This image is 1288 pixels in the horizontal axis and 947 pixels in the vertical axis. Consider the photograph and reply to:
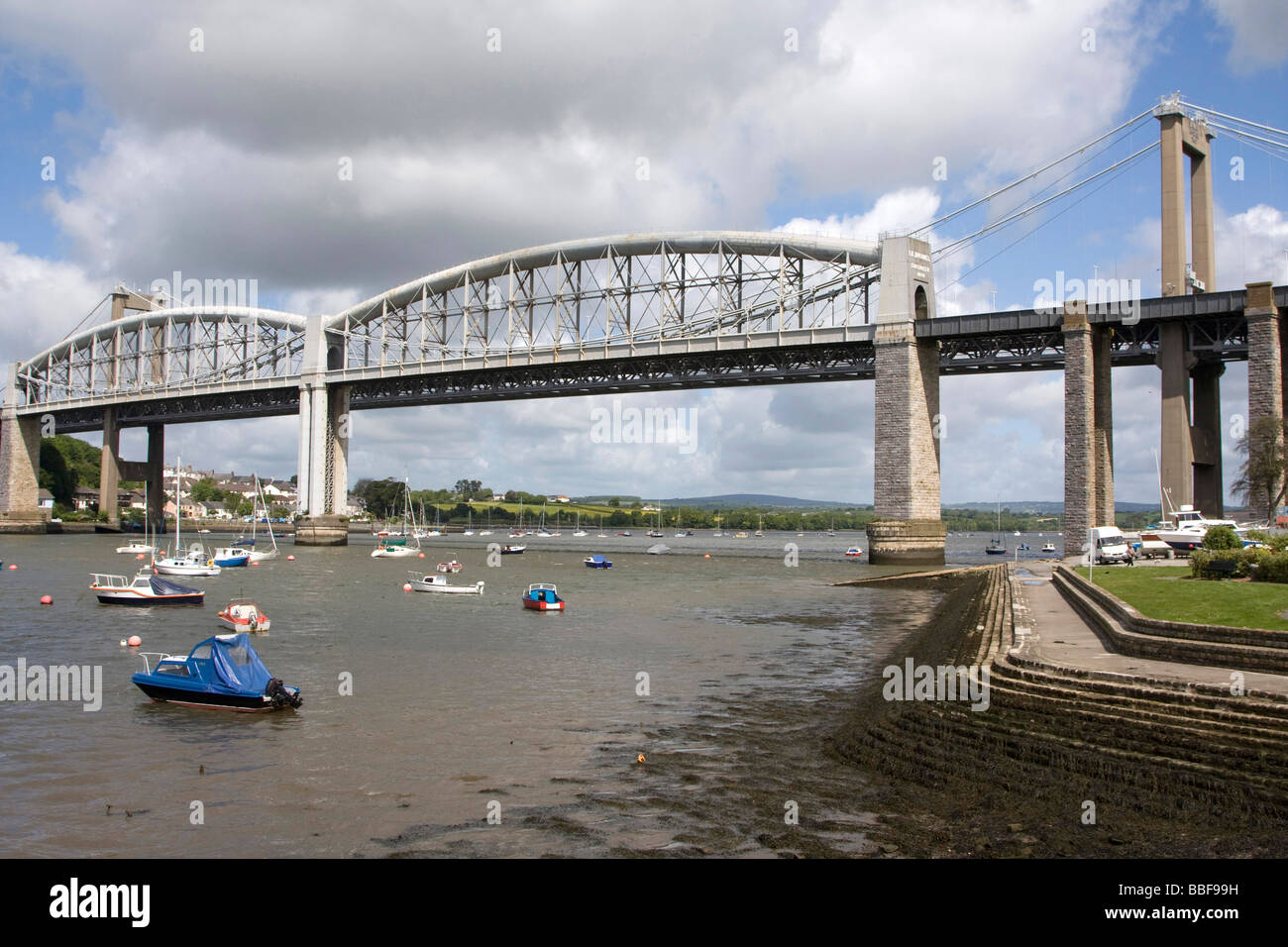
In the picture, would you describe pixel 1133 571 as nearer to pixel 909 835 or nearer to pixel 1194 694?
pixel 1194 694

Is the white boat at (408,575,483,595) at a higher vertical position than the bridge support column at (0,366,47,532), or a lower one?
lower

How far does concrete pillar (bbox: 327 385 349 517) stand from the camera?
11625 cm

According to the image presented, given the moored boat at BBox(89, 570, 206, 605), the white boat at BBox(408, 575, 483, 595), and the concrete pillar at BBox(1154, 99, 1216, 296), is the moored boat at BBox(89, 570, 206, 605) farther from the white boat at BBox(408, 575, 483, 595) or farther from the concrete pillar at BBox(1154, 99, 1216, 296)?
the concrete pillar at BBox(1154, 99, 1216, 296)

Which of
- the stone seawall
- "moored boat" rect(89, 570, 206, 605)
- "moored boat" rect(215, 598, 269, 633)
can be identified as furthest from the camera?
"moored boat" rect(89, 570, 206, 605)

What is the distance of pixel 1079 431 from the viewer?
64.2 m

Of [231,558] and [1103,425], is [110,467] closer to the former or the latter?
[231,558]

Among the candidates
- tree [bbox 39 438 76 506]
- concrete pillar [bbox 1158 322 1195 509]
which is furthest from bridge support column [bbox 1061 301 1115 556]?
tree [bbox 39 438 76 506]

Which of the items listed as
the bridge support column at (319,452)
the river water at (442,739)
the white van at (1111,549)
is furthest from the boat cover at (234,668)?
A: the bridge support column at (319,452)

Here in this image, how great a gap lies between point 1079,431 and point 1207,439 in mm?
10853

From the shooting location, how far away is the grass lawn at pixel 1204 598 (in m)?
21.1

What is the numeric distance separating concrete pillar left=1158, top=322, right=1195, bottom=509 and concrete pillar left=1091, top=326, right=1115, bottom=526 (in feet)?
11.3

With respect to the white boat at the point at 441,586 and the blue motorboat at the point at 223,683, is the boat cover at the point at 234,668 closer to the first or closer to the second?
the blue motorboat at the point at 223,683

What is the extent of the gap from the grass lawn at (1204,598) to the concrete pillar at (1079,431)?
3120cm

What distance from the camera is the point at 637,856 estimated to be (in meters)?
12.9
